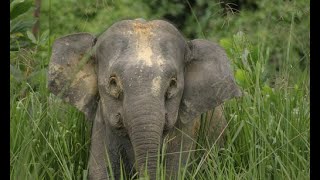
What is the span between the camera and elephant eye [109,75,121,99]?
636 centimetres

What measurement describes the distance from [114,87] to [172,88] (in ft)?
1.03

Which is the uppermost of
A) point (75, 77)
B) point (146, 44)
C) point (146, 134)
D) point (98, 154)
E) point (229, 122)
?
point (146, 44)

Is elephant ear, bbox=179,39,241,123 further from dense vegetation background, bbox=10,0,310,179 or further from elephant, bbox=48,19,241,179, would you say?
dense vegetation background, bbox=10,0,310,179

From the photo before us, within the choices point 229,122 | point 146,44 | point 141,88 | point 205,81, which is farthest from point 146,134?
point 229,122

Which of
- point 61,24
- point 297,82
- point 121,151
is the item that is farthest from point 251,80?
point 61,24

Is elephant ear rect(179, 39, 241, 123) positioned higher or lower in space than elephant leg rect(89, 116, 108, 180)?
higher

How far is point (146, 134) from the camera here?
6.11m

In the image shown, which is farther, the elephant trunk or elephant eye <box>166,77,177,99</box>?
elephant eye <box>166,77,177,99</box>

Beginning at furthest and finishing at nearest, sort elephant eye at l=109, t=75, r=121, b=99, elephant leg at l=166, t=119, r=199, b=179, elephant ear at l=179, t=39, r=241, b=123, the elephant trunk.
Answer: elephant ear at l=179, t=39, r=241, b=123, elephant leg at l=166, t=119, r=199, b=179, elephant eye at l=109, t=75, r=121, b=99, the elephant trunk

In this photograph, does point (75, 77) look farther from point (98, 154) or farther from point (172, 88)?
point (172, 88)

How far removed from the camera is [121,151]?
6648 mm

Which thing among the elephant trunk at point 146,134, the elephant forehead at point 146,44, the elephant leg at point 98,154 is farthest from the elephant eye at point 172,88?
the elephant leg at point 98,154

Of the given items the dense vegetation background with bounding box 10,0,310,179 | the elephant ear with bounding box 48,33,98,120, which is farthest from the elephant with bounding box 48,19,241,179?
the dense vegetation background with bounding box 10,0,310,179

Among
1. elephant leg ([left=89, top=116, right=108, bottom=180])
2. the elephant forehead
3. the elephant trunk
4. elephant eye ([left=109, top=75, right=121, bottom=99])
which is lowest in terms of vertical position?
elephant leg ([left=89, top=116, right=108, bottom=180])
